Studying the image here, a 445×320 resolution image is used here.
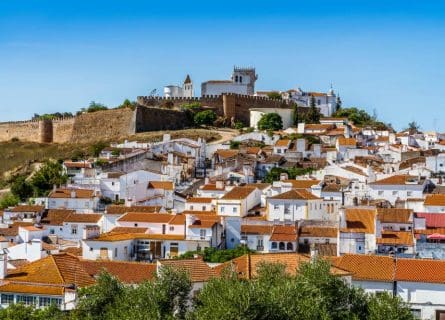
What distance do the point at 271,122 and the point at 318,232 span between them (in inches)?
1239

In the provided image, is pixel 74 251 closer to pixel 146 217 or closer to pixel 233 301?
pixel 146 217

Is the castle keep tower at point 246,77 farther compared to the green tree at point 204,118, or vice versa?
the castle keep tower at point 246,77

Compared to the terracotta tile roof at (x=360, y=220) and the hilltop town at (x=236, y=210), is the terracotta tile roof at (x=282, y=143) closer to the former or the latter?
the hilltop town at (x=236, y=210)

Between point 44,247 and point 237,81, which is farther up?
point 237,81

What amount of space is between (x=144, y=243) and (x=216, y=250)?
299cm

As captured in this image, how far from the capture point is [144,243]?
1234 inches

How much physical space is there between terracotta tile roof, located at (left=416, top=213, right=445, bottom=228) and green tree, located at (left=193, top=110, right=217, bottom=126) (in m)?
34.1

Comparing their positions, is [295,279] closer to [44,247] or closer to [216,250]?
[216,250]

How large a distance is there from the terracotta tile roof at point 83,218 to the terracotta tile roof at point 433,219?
13845mm

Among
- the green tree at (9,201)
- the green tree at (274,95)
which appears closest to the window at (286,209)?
the green tree at (9,201)

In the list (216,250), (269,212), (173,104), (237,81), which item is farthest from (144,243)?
(237,81)

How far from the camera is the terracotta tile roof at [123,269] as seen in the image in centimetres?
2357

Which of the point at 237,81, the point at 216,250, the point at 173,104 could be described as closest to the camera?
the point at 216,250

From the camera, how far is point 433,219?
111 feet
